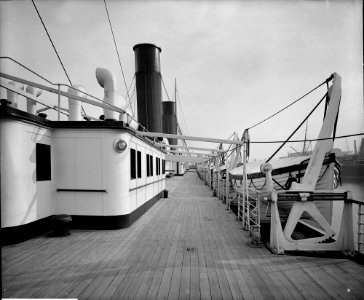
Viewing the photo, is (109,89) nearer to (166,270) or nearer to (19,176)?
(19,176)

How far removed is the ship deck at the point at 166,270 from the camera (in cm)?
320

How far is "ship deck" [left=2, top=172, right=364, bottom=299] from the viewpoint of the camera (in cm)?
320

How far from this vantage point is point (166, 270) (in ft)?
12.6

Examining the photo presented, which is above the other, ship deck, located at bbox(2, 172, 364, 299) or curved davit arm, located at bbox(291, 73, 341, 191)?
curved davit arm, located at bbox(291, 73, 341, 191)

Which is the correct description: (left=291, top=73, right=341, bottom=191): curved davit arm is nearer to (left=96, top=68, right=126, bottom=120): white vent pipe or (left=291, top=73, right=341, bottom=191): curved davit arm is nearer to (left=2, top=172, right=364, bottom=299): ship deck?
(left=2, top=172, right=364, bottom=299): ship deck

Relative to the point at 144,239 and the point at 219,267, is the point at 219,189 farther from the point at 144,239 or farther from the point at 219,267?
the point at 219,267

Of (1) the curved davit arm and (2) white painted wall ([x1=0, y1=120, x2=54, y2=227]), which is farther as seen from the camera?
(1) the curved davit arm

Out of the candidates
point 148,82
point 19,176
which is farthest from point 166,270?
point 148,82

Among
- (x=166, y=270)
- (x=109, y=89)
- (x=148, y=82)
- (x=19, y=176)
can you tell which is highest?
(x=148, y=82)

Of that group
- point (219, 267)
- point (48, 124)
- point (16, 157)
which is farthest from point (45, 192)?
point (219, 267)

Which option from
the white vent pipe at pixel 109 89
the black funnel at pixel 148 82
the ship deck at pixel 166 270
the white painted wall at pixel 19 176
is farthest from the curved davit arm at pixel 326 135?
the black funnel at pixel 148 82

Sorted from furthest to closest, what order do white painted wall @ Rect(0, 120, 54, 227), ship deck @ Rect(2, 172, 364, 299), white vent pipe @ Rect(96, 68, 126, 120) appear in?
white vent pipe @ Rect(96, 68, 126, 120) < white painted wall @ Rect(0, 120, 54, 227) < ship deck @ Rect(2, 172, 364, 299)

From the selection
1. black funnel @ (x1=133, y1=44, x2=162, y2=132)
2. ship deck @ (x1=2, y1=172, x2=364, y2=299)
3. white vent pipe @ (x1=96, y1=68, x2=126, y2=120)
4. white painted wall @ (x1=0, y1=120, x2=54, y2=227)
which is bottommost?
ship deck @ (x1=2, y1=172, x2=364, y2=299)

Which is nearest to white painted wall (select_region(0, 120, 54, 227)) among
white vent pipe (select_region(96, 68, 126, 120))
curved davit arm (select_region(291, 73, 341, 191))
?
white vent pipe (select_region(96, 68, 126, 120))
